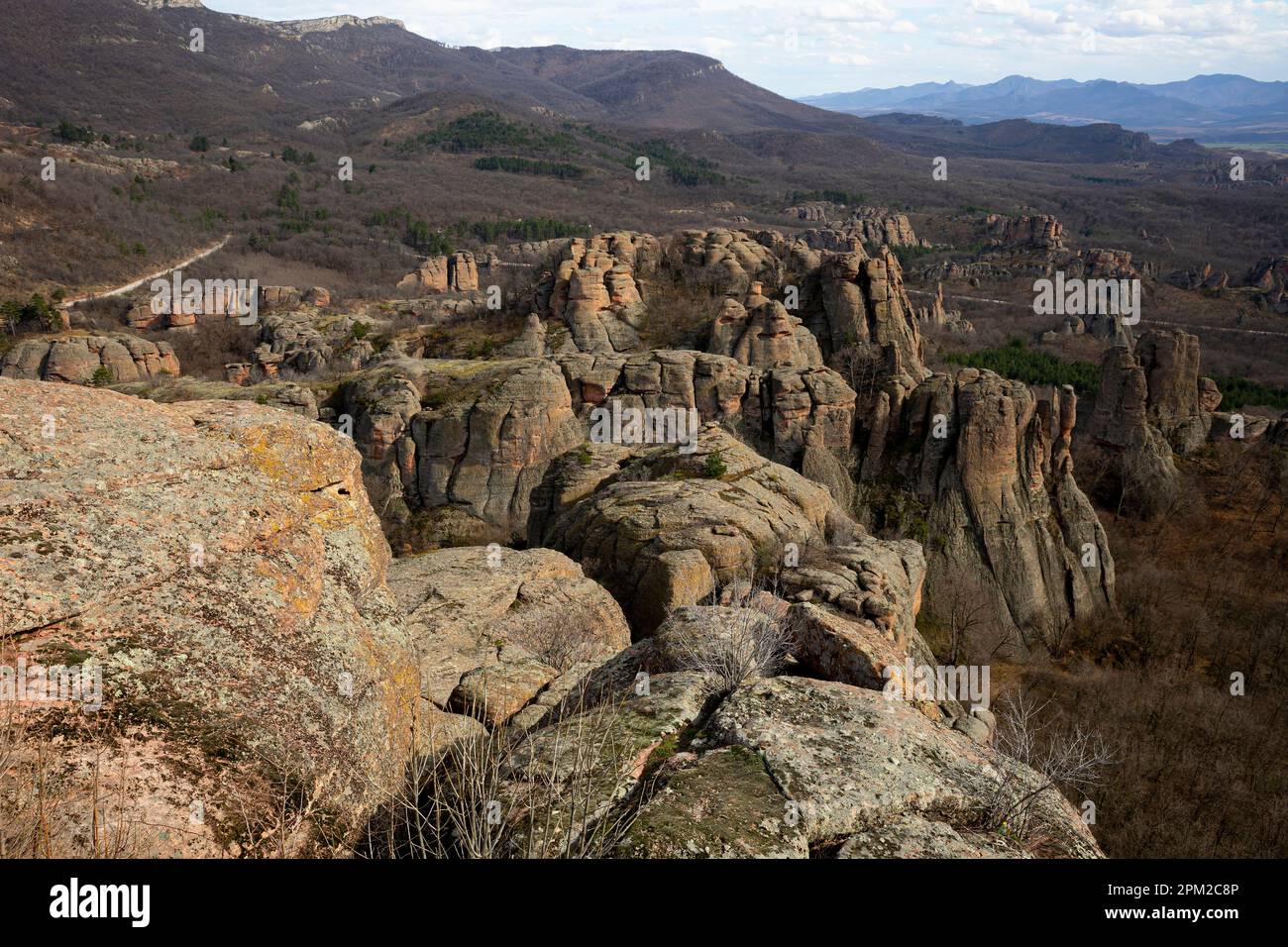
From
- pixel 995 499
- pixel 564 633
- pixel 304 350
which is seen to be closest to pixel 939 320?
pixel 995 499

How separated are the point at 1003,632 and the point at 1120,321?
232ft

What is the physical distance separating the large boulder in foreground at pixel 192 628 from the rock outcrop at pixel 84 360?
4542cm

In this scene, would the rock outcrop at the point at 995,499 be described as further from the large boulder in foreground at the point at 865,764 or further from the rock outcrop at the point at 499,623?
the large boulder in foreground at the point at 865,764

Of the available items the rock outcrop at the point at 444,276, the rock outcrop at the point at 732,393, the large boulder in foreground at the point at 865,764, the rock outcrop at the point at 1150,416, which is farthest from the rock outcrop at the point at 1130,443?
the rock outcrop at the point at 444,276

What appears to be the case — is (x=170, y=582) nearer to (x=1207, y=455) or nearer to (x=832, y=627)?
(x=832, y=627)

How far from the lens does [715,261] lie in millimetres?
54125

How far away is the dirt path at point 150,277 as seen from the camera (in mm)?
76125

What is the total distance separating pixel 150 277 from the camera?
297 ft

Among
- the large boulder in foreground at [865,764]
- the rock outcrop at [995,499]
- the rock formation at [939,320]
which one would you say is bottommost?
the rock outcrop at [995,499]

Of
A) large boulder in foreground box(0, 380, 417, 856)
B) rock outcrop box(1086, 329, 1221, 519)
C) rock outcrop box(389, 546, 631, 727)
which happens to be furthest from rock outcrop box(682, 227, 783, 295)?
large boulder in foreground box(0, 380, 417, 856)

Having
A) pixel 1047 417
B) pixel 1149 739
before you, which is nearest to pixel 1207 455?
pixel 1047 417

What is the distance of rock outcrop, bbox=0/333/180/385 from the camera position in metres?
46.8

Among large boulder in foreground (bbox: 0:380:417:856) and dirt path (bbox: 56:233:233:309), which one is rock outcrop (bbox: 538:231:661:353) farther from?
dirt path (bbox: 56:233:233:309)

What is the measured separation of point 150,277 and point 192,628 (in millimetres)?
103164
